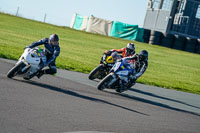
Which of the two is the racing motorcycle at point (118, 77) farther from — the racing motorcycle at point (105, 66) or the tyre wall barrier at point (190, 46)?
the tyre wall barrier at point (190, 46)

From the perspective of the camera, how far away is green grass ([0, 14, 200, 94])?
17.3 metres

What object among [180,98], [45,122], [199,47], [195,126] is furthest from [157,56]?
[45,122]

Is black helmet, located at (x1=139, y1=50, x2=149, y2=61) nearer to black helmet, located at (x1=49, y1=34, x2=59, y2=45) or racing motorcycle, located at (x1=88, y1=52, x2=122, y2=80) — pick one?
racing motorcycle, located at (x1=88, y1=52, x2=122, y2=80)

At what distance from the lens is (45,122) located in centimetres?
628

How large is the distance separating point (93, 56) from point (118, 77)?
40.4 ft

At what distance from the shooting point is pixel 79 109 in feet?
25.8

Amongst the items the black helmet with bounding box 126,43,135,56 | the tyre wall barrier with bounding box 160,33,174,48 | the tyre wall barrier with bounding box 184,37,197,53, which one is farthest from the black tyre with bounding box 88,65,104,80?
the tyre wall barrier with bounding box 184,37,197,53

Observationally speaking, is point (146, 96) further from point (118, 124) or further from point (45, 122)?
point (45, 122)

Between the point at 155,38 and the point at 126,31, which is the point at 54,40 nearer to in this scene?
the point at 155,38

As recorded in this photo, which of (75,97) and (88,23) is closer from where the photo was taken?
(75,97)

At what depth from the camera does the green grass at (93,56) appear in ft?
56.7

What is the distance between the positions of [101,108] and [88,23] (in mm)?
36141

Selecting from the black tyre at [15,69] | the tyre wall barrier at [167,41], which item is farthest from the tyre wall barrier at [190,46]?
the black tyre at [15,69]

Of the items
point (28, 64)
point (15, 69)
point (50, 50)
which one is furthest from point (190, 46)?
point (15, 69)
